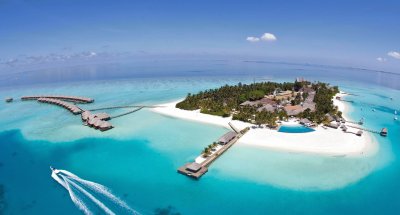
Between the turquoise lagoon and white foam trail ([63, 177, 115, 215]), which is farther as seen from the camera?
the turquoise lagoon

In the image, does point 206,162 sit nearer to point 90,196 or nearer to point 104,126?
point 90,196

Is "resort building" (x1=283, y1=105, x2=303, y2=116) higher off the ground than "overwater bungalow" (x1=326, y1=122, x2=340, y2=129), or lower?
higher

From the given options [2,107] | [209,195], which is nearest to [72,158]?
[209,195]

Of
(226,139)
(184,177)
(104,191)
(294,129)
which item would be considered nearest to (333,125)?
(294,129)

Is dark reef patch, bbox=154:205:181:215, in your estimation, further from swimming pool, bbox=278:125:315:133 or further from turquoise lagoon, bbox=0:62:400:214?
swimming pool, bbox=278:125:315:133

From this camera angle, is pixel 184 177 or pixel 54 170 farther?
pixel 54 170

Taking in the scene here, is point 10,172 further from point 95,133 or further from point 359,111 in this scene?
point 359,111

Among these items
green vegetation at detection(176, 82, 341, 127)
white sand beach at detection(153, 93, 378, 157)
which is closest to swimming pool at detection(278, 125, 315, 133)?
white sand beach at detection(153, 93, 378, 157)
